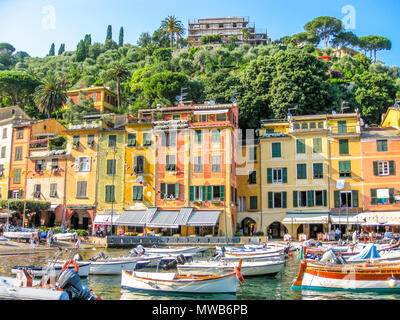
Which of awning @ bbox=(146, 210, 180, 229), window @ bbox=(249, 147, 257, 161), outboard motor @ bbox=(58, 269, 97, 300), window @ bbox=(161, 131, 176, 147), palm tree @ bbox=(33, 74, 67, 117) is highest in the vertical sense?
palm tree @ bbox=(33, 74, 67, 117)

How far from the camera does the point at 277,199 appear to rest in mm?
48344

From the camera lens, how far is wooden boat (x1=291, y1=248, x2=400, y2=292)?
1933 cm

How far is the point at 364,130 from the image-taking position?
4844 centimetres

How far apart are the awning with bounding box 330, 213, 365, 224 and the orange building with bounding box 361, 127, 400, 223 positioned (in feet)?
1.96

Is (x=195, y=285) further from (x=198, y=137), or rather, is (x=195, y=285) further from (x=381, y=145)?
(x=381, y=145)

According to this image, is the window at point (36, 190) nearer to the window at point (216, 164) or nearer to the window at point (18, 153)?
the window at point (18, 153)

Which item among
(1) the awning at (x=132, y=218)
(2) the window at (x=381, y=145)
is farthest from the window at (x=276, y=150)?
(1) the awning at (x=132, y=218)

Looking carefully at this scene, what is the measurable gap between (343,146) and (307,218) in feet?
30.1

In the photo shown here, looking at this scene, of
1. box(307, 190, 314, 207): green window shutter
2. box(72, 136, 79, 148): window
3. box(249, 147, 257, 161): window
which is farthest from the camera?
box(72, 136, 79, 148): window

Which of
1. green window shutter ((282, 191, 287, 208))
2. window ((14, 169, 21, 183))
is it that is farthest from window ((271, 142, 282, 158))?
window ((14, 169, 21, 183))

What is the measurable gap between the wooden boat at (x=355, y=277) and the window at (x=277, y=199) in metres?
27.9

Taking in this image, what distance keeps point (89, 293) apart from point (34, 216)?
138 ft

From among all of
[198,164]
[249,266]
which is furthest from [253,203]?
[249,266]

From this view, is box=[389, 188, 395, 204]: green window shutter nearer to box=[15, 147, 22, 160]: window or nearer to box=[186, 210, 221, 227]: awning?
box=[186, 210, 221, 227]: awning
